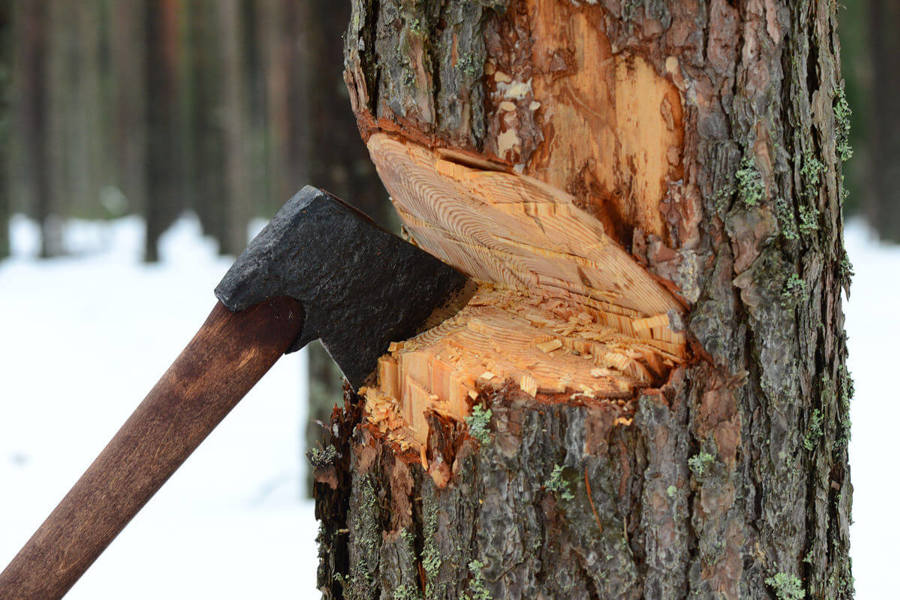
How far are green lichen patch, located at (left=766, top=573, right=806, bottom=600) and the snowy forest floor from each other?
57.6 inches

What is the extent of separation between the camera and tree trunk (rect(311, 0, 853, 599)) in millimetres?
1071

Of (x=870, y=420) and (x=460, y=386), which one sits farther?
(x=870, y=420)

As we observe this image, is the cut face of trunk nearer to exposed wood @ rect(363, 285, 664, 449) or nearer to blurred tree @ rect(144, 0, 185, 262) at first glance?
exposed wood @ rect(363, 285, 664, 449)

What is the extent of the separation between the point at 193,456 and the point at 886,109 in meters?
7.81

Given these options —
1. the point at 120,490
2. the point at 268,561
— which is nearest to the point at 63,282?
the point at 268,561

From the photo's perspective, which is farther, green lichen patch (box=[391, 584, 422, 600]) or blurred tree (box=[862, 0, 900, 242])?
blurred tree (box=[862, 0, 900, 242])

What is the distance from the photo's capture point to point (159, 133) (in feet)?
27.2

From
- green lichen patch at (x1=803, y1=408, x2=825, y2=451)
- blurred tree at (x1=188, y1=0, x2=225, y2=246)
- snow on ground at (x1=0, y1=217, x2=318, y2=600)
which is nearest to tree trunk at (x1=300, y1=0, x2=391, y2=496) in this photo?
snow on ground at (x1=0, y1=217, x2=318, y2=600)

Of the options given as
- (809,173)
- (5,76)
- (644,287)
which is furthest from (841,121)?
(5,76)

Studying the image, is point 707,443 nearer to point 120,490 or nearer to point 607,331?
point 607,331

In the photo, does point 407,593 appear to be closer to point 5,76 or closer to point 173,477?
point 173,477

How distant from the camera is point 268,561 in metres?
2.74

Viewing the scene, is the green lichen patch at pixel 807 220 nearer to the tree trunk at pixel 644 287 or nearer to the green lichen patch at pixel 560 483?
the tree trunk at pixel 644 287

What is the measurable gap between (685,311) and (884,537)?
2.07 meters
